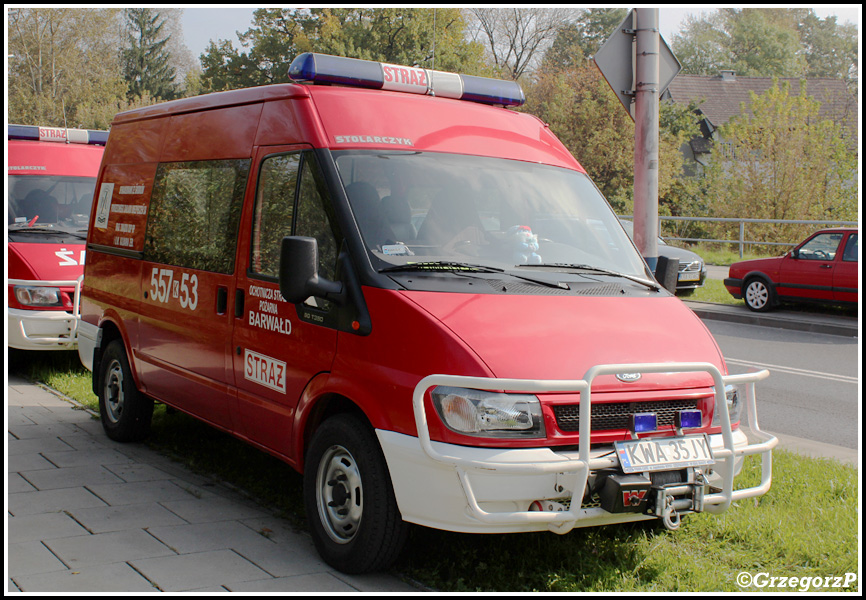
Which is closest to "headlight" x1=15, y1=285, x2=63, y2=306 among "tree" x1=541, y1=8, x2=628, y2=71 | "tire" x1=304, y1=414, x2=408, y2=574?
"tire" x1=304, y1=414, x2=408, y2=574

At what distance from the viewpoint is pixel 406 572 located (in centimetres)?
436

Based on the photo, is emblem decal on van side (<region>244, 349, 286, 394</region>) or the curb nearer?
emblem decal on van side (<region>244, 349, 286, 394</region>)

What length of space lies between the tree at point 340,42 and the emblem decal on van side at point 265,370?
38994 millimetres

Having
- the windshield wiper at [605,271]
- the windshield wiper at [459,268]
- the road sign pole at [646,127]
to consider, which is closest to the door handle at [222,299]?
the windshield wiper at [459,268]

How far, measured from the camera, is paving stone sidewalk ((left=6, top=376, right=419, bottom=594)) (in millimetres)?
4203

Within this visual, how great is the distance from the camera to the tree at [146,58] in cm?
7025

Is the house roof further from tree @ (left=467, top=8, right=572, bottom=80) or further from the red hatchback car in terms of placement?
the red hatchback car

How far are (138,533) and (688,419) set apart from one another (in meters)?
2.97

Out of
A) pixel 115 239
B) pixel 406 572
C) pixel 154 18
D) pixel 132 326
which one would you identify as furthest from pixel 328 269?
pixel 154 18

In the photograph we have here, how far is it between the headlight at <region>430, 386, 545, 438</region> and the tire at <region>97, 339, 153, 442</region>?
380 cm

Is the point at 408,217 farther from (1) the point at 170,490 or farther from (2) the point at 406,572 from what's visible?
(1) the point at 170,490

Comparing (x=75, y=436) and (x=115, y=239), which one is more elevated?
(x=115, y=239)

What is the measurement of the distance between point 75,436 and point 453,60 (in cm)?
4048

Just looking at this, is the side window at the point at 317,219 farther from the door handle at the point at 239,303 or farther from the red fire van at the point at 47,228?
the red fire van at the point at 47,228
